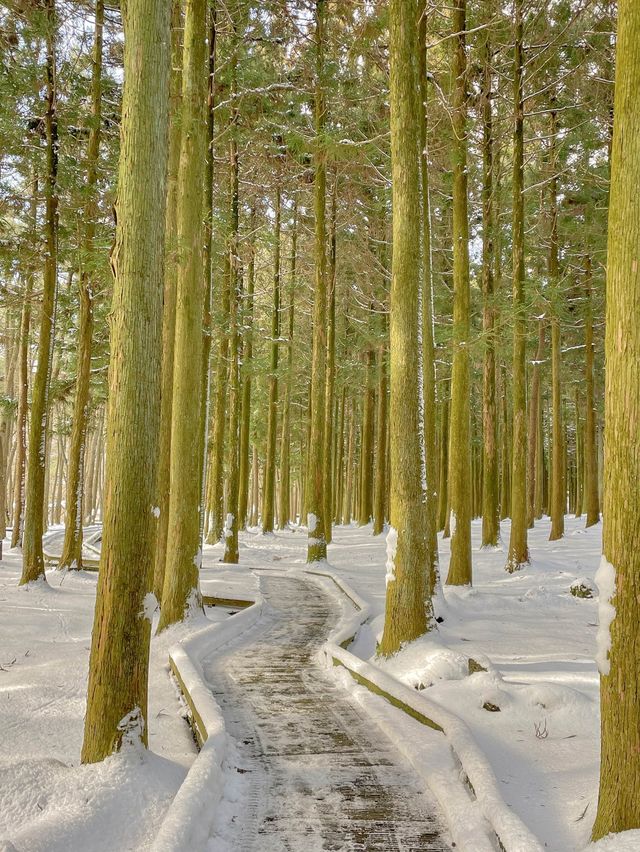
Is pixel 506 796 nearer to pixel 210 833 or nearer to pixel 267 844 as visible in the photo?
pixel 267 844

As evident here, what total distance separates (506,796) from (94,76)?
14391mm

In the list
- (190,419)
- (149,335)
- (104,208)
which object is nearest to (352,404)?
(104,208)

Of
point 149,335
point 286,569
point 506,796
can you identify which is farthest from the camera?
point 286,569

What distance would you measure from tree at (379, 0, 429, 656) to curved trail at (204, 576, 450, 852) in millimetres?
1264

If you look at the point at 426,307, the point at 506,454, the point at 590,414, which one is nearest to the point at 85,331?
the point at 426,307

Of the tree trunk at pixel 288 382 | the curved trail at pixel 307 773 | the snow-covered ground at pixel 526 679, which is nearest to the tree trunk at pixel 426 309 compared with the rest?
the snow-covered ground at pixel 526 679

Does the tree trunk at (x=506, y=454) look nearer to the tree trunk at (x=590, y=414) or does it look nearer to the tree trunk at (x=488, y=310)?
the tree trunk at (x=590, y=414)

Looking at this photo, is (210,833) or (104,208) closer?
(210,833)

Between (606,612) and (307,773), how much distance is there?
2444 mm

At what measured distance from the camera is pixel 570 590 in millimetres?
11477

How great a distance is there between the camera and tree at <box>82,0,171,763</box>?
448 centimetres

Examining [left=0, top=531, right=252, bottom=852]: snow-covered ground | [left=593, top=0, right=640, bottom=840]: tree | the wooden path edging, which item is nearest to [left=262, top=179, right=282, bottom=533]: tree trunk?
[left=0, top=531, right=252, bottom=852]: snow-covered ground

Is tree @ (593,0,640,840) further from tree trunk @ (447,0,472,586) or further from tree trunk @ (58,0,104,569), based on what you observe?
tree trunk @ (58,0,104,569)

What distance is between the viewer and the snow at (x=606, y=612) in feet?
10.6
